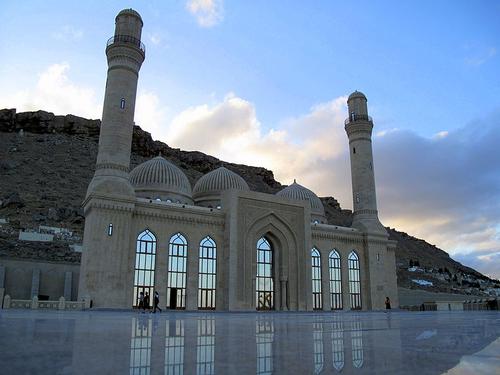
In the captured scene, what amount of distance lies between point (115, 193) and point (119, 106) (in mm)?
4971

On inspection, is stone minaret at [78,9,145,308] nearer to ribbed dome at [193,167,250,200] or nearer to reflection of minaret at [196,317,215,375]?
ribbed dome at [193,167,250,200]

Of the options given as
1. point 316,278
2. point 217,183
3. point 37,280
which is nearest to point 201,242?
point 217,183

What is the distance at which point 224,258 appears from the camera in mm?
23984

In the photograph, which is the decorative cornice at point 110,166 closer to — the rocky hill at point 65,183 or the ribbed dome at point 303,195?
the ribbed dome at point 303,195

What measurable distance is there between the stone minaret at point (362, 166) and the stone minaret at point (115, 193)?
15.8 metres

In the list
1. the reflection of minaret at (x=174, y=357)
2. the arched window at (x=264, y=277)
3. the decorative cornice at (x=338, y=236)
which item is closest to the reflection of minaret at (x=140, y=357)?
the reflection of minaret at (x=174, y=357)

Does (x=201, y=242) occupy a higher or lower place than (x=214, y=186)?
lower

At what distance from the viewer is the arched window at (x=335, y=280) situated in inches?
1101

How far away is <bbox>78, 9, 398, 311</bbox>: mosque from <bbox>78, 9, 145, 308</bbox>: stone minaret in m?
0.05

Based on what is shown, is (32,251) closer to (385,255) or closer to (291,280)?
(291,280)

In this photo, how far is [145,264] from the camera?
2177 cm

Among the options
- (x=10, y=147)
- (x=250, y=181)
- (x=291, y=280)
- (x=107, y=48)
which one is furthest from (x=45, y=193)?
(x=250, y=181)

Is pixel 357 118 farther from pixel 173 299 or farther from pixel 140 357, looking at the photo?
pixel 140 357

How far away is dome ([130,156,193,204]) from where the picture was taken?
27.2 meters
